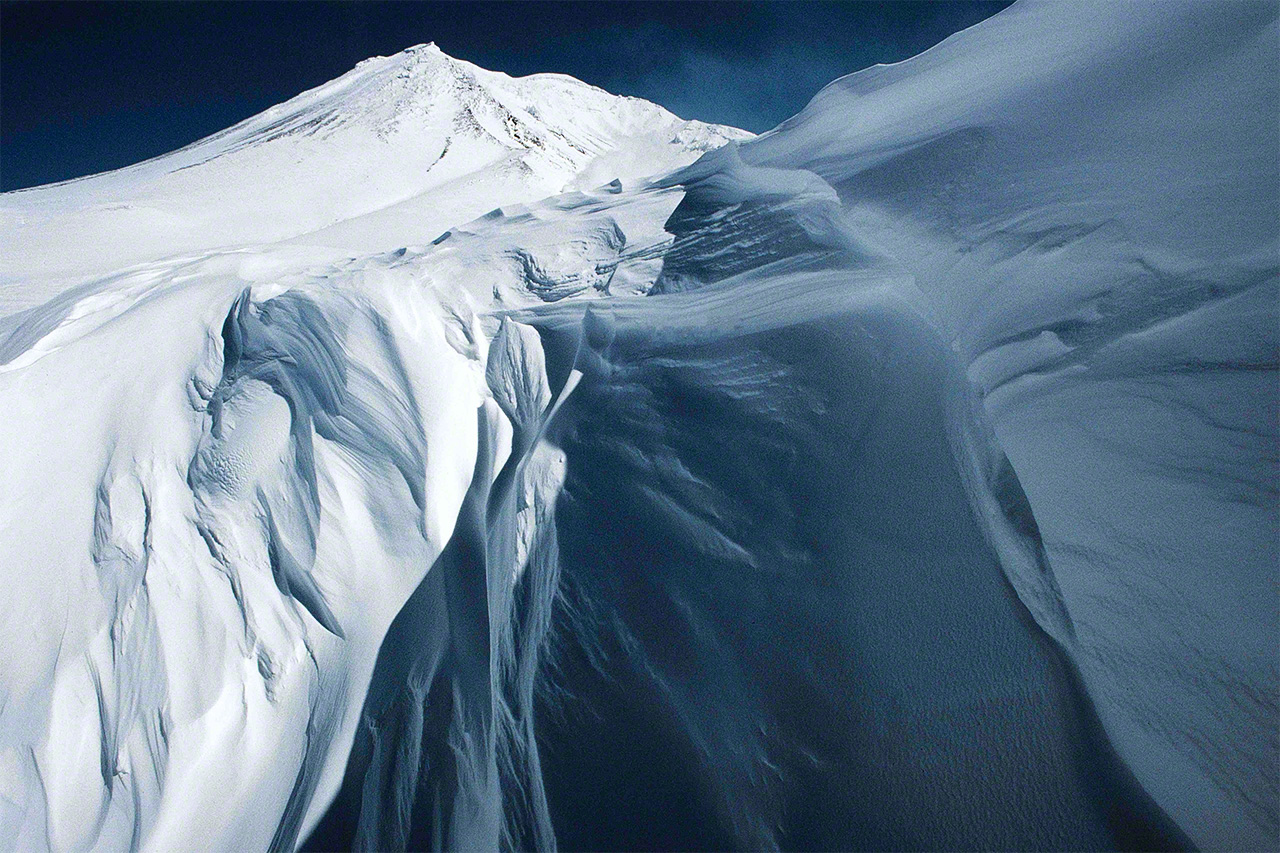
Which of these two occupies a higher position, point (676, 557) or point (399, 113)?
point (399, 113)

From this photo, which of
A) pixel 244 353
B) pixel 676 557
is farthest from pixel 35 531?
pixel 676 557

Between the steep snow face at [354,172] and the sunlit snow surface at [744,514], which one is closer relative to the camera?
the sunlit snow surface at [744,514]

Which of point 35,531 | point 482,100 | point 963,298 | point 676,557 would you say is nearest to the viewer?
point 676,557

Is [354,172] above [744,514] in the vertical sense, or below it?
above

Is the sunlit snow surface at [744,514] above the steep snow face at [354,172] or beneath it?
beneath

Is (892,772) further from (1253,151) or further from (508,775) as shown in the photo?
(1253,151)
